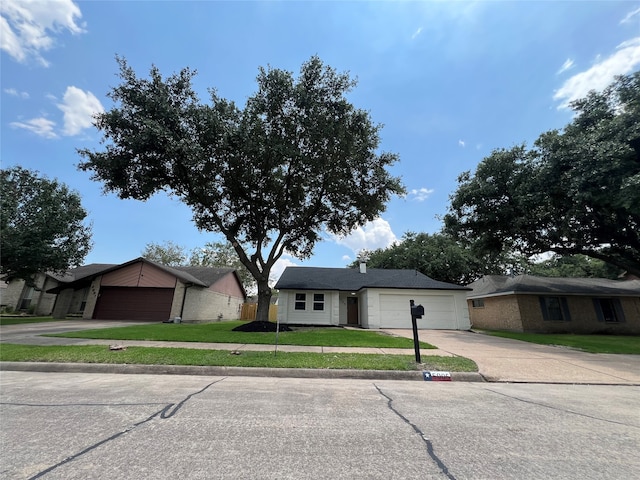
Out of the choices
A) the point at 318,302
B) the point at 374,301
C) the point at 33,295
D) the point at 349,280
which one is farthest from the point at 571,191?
the point at 33,295

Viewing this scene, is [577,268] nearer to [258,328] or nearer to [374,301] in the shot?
[374,301]

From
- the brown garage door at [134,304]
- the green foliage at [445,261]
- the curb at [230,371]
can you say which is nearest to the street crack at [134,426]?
the curb at [230,371]

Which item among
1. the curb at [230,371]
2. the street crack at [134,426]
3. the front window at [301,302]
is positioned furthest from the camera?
the front window at [301,302]

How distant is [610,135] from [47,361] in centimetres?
2185

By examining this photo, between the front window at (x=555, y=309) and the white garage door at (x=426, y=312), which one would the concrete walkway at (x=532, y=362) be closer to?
the white garage door at (x=426, y=312)

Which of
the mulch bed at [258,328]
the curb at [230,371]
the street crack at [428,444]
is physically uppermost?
the mulch bed at [258,328]

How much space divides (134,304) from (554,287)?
28218 mm

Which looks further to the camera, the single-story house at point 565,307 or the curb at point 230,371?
the single-story house at point 565,307

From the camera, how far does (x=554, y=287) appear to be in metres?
19.5

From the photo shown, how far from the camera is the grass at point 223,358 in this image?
6.31m

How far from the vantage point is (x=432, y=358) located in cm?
730

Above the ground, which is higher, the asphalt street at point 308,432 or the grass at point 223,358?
the grass at point 223,358

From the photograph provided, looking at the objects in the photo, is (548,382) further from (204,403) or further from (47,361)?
(47,361)

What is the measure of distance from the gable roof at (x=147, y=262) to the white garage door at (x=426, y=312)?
43.6 feet
